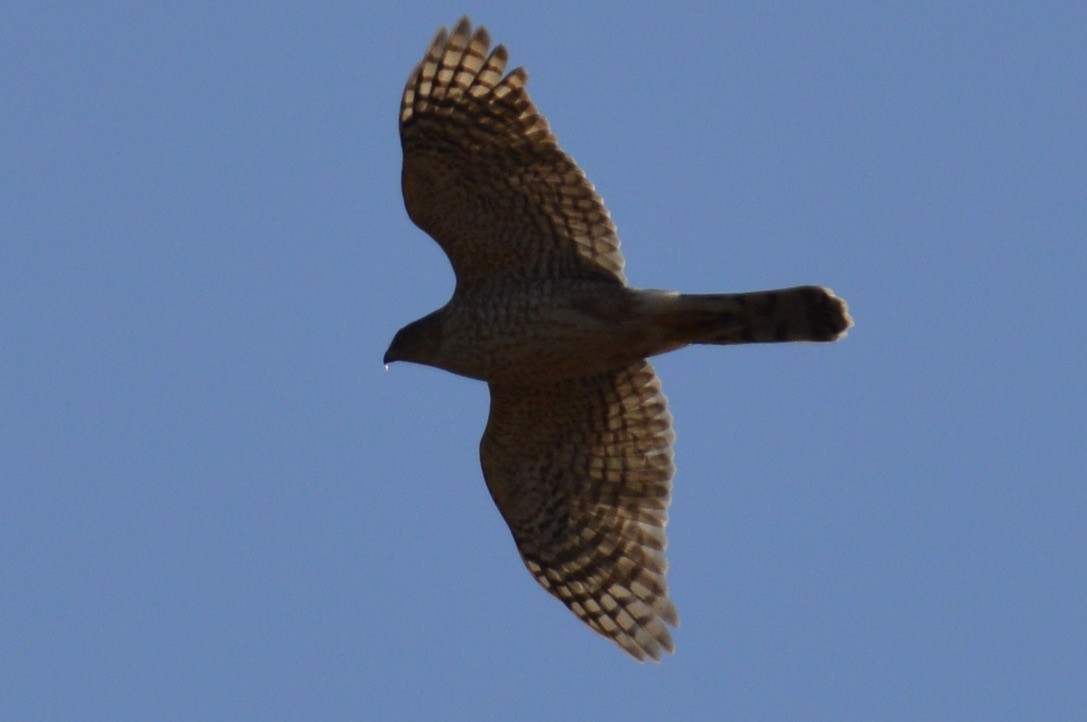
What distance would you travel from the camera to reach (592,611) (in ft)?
38.9

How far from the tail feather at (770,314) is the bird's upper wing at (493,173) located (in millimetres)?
554

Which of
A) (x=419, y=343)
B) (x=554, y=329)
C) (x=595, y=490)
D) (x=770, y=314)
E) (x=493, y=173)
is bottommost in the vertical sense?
(x=595, y=490)

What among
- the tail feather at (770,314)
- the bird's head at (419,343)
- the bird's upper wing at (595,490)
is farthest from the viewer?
the bird's upper wing at (595,490)

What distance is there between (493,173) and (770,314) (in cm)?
188

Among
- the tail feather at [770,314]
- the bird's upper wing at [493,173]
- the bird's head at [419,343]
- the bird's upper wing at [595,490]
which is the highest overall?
the bird's upper wing at [493,173]

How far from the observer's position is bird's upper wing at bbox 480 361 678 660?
11742 mm

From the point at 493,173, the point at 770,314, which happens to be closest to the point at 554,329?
the point at 493,173

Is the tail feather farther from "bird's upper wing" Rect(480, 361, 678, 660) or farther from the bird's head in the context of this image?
the bird's head

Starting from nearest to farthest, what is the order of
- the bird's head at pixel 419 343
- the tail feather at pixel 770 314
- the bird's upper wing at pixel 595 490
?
the tail feather at pixel 770 314 < the bird's head at pixel 419 343 < the bird's upper wing at pixel 595 490

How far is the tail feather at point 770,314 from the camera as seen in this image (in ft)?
35.8

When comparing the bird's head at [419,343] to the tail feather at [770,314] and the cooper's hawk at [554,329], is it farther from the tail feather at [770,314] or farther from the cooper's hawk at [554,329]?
the tail feather at [770,314]

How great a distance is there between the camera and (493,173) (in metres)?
11.2

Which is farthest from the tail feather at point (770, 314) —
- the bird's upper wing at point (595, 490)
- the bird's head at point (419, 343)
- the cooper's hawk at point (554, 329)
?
the bird's head at point (419, 343)

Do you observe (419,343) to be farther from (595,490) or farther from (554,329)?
(595,490)
